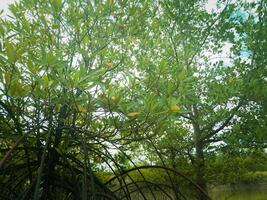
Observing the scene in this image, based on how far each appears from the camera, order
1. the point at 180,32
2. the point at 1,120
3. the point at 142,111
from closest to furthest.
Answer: the point at 142,111
the point at 1,120
the point at 180,32

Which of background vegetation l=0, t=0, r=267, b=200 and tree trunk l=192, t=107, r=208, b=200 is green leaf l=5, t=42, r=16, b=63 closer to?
background vegetation l=0, t=0, r=267, b=200

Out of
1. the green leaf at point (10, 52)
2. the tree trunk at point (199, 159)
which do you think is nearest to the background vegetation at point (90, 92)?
the green leaf at point (10, 52)

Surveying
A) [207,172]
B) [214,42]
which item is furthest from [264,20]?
[207,172]

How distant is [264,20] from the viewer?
19.6 ft

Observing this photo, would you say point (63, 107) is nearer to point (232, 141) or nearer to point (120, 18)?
point (120, 18)

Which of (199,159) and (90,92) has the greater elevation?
(199,159)

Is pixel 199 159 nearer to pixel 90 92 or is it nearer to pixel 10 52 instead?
pixel 90 92

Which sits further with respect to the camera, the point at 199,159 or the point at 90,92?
the point at 199,159

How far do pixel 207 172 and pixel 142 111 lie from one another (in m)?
6.23

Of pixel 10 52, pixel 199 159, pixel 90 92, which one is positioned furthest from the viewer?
pixel 199 159

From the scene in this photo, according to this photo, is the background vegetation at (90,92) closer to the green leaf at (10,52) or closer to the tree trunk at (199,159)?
the green leaf at (10,52)

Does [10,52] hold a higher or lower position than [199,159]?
lower

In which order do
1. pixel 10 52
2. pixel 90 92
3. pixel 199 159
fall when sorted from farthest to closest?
pixel 199 159 < pixel 90 92 < pixel 10 52

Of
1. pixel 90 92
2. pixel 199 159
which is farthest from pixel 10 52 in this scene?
pixel 199 159
